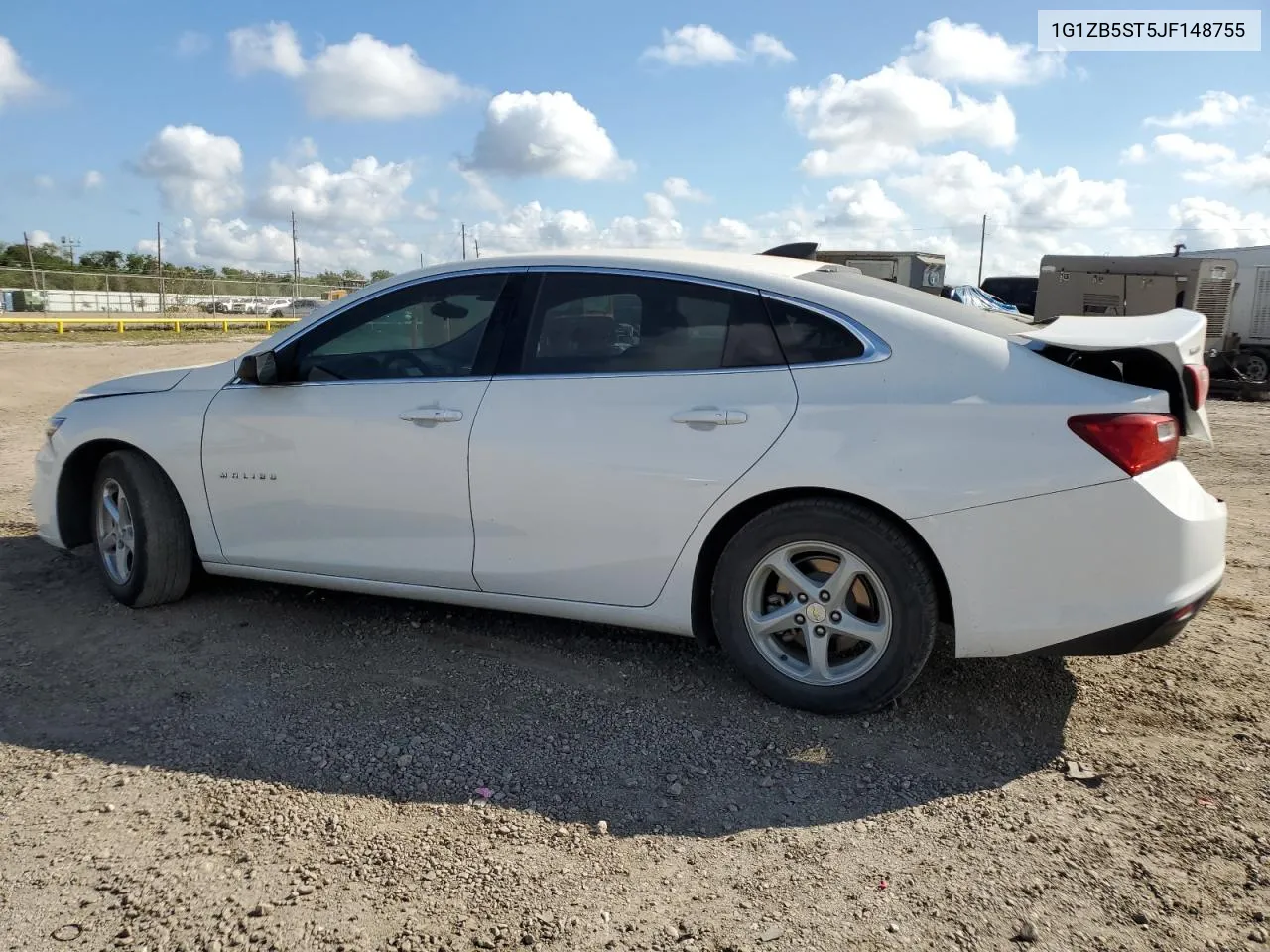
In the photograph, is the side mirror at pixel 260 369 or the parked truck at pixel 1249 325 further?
the parked truck at pixel 1249 325

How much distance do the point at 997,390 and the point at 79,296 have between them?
152 feet

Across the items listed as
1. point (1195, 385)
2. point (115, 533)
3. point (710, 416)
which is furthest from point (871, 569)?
point (115, 533)

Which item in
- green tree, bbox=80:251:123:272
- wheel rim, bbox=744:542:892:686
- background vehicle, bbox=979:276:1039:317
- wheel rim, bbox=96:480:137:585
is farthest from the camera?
green tree, bbox=80:251:123:272

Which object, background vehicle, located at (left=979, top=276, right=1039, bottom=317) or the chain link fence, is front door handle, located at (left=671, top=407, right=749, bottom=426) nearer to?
background vehicle, located at (left=979, top=276, right=1039, bottom=317)

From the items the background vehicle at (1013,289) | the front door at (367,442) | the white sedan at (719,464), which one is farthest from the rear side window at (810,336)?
the background vehicle at (1013,289)

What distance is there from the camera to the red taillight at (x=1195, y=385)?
3.05 meters

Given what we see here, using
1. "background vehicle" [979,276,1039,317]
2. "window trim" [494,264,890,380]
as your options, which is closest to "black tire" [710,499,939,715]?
"window trim" [494,264,890,380]

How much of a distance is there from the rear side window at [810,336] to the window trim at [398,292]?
108cm

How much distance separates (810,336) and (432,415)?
148 centimetres

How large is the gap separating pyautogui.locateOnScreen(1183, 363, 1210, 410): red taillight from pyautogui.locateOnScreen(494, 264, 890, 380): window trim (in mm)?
934

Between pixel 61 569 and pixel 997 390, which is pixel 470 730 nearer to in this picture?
pixel 997 390

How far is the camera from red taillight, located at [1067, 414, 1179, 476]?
2914 mm

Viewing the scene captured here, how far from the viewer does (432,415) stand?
147 inches

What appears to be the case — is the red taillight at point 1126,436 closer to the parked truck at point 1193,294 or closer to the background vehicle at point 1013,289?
the parked truck at point 1193,294
